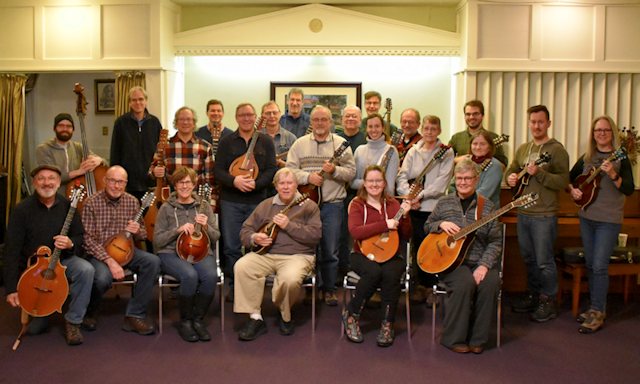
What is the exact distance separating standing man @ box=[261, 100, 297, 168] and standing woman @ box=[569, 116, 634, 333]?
2.16m

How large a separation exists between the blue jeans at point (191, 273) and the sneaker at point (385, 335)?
1070mm

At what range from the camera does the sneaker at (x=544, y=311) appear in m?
4.48

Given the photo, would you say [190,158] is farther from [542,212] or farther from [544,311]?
[544,311]

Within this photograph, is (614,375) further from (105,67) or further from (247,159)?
(105,67)

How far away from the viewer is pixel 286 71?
680cm

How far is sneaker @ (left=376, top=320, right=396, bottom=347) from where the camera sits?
3938 mm

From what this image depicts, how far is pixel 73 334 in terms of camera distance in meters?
Result: 3.96

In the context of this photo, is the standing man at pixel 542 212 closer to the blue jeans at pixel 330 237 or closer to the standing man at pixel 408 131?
the standing man at pixel 408 131

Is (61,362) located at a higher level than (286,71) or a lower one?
lower

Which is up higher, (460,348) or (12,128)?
(12,128)

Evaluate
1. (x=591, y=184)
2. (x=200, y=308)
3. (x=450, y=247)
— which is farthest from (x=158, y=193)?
(x=591, y=184)

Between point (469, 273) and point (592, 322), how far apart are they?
1.00 m

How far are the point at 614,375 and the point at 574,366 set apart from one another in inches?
8.2

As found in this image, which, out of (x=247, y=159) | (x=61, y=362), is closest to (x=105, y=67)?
(x=247, y=159)
